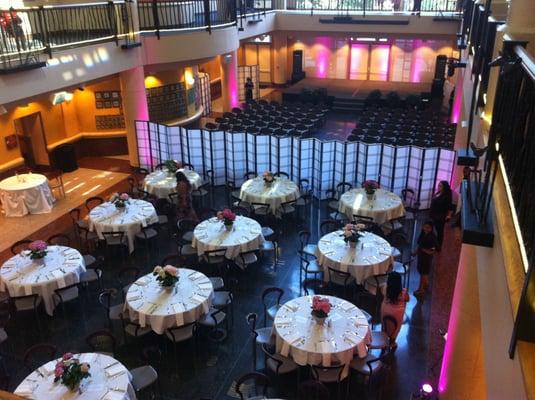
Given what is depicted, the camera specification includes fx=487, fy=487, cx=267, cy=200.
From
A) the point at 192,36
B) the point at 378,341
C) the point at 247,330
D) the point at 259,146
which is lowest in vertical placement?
the point at 247,330

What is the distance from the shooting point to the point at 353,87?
28.5 metres

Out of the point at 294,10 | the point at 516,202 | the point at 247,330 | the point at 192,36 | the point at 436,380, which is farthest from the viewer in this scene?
the point at 294,10

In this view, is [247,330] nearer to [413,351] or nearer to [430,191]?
[413,351]

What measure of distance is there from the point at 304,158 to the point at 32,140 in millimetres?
9140

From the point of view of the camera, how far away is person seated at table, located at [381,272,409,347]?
7.39m

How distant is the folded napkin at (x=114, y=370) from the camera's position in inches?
253

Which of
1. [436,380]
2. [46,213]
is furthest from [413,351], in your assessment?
[46,213]

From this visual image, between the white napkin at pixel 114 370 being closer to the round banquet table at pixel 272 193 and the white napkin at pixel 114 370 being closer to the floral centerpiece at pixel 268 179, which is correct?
the round banquet table at pixel 272 193

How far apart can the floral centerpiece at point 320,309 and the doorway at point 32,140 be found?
12.5 meters

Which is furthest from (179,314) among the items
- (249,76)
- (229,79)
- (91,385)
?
(249,76)

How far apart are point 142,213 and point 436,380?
7.11 metres

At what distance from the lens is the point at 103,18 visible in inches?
566

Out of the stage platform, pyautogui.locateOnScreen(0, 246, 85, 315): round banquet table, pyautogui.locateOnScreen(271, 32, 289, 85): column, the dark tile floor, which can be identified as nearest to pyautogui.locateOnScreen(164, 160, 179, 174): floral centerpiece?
the dark tile floor

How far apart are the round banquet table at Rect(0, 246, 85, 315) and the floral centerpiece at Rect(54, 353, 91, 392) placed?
2994 mm
